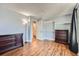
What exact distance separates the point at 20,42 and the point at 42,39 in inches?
A: 77.7

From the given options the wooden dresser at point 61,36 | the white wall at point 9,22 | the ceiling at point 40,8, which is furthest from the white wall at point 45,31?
the ceiling at point 40,8

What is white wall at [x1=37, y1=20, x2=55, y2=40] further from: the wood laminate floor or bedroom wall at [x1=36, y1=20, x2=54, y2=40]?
the wood laminate floor

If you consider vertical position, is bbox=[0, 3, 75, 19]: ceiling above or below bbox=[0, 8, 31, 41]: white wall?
above

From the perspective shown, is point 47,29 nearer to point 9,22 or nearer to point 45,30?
point 45,30

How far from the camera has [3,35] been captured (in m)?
4.32

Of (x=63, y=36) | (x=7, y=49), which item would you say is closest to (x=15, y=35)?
(x=7, y=49)

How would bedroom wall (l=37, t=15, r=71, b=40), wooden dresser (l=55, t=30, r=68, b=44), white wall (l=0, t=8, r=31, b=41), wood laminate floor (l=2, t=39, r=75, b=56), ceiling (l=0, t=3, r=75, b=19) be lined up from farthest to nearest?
1. bedroom wall (l=37, t=15, r=71, b=40)
2. wooden dresser (l=55, t=30, r=68, b=44)
3. white wall (l=0, t=8, r=31, b=41)
4. wood laminate floor (l=2, t=39, r=75, b=56)
5. ceiling (l=0, t=3, r=75, b=19)

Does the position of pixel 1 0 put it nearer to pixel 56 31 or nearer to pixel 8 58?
pixel 8 58

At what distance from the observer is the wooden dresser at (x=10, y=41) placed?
167 inches

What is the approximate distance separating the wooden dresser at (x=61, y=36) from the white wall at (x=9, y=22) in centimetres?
271

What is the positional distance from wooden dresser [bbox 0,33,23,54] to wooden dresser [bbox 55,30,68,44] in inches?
103

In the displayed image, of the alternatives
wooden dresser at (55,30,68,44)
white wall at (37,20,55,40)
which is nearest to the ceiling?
wooden dresser at (55,30,68,44)

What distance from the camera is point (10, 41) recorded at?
4727 mm

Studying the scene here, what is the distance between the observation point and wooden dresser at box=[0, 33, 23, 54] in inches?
167
